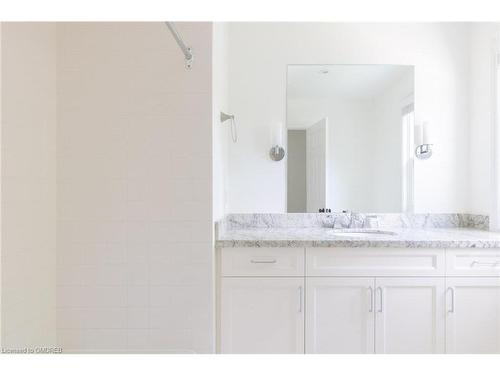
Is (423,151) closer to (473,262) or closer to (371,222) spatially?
(371,222)

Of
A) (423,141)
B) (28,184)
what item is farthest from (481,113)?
(28,184)

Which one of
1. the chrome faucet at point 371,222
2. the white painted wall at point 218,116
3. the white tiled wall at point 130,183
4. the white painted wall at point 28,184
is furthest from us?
the chrome faucet at point 371,222

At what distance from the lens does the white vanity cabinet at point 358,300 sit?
2.04m

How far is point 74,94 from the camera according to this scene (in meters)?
1.93

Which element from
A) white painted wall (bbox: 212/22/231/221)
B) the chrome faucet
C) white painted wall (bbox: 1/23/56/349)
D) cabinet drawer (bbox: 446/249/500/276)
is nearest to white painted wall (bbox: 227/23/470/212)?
white painted wall (bbox: 212/22/231/221)

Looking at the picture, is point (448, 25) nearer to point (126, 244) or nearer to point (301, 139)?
point (301, 139)

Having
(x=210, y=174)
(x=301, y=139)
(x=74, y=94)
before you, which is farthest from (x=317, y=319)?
(x=74, y=94)

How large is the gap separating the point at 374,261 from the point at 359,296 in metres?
0.19

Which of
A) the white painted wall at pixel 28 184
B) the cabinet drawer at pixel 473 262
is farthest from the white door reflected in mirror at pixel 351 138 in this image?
the white painted wall at pixel 28 184

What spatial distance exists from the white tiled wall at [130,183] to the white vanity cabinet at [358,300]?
0.26 metres

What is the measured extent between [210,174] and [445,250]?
1241mm

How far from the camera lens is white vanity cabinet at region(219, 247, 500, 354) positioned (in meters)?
2.04

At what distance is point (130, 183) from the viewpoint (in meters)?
1.94

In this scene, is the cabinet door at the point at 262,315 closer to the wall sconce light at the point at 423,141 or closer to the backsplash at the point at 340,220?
the backsplash at the point at 340,220
